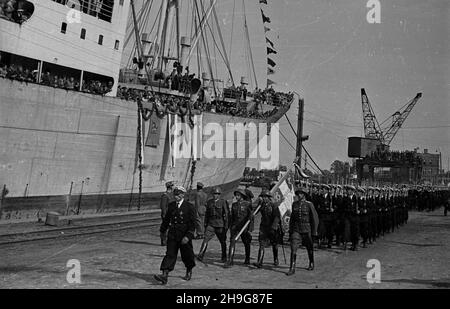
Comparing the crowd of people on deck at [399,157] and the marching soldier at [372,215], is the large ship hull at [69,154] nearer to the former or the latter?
the marching soldier at [372,215]

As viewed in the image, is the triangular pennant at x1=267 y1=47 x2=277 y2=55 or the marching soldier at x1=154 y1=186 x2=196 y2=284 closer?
the marching soldier at x1=154 y1=186 x2=196 y2=284

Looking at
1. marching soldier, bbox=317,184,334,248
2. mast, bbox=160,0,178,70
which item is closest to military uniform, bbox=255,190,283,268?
marching soldier, bbox=317,184,334,248

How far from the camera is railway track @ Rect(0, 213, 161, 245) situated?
33.2ft

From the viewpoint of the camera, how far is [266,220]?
27.7ft

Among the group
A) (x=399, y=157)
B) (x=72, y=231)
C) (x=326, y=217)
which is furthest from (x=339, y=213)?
(x=399, y=157)

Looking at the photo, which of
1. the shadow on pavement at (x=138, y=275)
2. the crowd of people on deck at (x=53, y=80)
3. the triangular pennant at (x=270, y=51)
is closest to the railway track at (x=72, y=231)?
the shadow on pavement at (x=138, y=275)

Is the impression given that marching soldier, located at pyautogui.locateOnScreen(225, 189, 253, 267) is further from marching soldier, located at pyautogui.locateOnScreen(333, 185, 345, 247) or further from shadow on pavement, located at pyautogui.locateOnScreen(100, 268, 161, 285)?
marching soldier, located at pyautogui.locateOnScreen(333, 185, 345, 247)

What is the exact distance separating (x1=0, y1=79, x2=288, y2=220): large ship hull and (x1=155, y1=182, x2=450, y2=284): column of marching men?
6.86 meters

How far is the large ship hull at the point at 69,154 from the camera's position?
14.2 meters

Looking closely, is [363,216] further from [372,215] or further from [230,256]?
[230,256]

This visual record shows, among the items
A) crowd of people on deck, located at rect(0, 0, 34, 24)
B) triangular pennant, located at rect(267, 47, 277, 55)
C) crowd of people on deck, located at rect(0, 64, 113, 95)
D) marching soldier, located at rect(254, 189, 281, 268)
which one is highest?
triangular pennant, located at rect(267, 47, 277, 55)

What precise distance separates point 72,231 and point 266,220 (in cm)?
623

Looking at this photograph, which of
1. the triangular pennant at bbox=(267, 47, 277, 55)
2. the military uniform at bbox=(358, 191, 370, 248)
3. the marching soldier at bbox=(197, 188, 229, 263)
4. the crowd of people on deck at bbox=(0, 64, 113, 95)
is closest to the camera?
the marching soldier at bbox=(197, 188, 229, 263)

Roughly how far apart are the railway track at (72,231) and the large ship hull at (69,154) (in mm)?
2688
